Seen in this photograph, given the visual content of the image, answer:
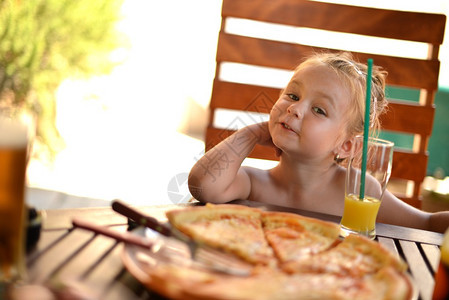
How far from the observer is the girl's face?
1373 millimetres

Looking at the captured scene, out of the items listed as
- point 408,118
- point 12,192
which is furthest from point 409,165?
point 12,192

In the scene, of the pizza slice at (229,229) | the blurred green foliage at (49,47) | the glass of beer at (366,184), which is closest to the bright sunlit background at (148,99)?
the blurred green foliage at (49,47)

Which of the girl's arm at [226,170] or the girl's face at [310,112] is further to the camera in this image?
the girl's face at [310,112]

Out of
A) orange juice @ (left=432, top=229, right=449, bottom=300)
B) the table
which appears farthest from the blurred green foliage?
orange juice @ (left=432, top=229, right=449, bottom=300)

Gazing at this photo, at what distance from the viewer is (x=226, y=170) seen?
1.33 meters

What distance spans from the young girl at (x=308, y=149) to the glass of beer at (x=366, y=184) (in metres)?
0.32

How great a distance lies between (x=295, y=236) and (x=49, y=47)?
4.72m

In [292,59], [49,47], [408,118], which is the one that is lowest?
[408,118]

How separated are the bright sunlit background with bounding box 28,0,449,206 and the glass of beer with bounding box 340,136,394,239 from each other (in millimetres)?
3401

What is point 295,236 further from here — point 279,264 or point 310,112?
point 310,112

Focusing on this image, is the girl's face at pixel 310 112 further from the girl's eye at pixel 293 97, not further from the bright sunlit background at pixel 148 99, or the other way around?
the bright sunlit background at pixel 148 99

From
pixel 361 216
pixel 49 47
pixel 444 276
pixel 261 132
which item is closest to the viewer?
pixel 444 276

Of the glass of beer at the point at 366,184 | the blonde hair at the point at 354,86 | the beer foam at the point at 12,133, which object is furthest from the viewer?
the blonde hair at the point at 354,86

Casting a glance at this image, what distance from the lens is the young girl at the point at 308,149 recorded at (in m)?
1.36
